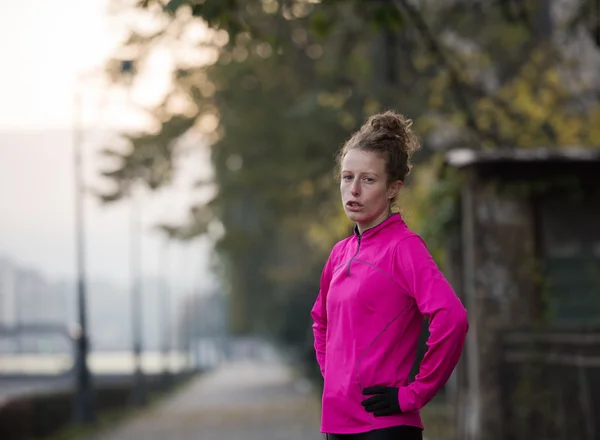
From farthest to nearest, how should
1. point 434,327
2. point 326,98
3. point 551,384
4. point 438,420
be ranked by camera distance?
point 326,98 → point 438,420 → point 551,384 → point 434,327

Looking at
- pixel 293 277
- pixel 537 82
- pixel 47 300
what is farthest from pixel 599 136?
pixel 47 300

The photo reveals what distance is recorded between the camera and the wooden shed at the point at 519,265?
45.6 feet

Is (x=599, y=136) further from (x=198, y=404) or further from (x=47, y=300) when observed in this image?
(x=47, y=300)

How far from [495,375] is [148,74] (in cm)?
1307

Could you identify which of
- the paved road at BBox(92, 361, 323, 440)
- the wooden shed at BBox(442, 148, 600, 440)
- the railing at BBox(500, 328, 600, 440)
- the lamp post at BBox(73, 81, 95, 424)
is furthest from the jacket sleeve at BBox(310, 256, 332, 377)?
the lamp post at BBox(73, 81, 95, 424)

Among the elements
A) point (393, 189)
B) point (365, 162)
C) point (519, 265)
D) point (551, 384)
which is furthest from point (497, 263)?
point (365, 162)

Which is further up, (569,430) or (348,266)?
(348,266)

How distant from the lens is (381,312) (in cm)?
411

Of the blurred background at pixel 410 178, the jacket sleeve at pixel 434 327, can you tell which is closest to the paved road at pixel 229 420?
the blurred background at pixel 410 178

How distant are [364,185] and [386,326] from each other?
450 mm

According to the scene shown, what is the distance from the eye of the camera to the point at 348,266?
4223 mm

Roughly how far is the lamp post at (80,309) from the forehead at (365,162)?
77.5 feet

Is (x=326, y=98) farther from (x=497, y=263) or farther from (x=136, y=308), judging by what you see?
(x=136, y=308)

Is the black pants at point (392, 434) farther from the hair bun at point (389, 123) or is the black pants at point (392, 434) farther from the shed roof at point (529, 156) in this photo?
the shed roof at point (529, 156)
